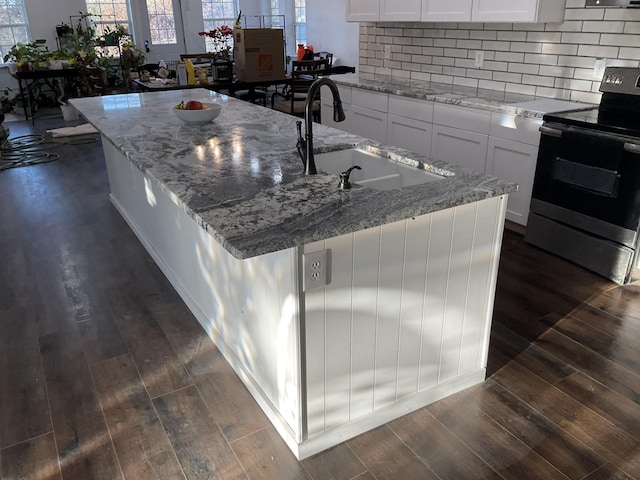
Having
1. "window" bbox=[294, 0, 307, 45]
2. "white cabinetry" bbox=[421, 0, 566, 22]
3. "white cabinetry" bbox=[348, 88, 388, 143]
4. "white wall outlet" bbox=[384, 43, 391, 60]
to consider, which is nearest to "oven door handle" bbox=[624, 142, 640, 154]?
"white cabinetry" bbox=[421, 0, 566, 22]

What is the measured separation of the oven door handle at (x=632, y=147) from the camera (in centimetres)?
260

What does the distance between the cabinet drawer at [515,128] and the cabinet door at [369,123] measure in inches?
44.5

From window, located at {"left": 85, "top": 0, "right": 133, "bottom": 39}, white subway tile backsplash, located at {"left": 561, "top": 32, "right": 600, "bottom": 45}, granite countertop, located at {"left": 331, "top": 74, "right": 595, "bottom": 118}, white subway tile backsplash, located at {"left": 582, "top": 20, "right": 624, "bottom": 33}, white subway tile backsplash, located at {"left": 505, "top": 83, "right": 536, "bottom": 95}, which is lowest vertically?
granite countertop, located at {"left": 331, "top": 74, "right": 595, "bottom": 118}

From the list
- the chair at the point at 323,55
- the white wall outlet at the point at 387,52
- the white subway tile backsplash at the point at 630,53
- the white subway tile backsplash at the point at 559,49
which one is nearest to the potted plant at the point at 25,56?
the chair at the point at 323,55

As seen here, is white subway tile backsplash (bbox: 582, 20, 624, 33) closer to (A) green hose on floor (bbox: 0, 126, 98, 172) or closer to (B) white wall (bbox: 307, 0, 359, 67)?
(A) green hose on floor (bbox: 0, 126, 98, 172)

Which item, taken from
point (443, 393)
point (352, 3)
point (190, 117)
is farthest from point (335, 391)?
point (352, 3)

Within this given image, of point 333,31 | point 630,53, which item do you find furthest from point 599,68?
point 333,31

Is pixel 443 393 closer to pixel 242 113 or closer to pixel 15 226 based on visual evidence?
pixel 242 113

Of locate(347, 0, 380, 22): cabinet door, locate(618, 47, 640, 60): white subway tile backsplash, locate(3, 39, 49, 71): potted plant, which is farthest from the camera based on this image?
locate(3, 39, 49, 71): potted plant

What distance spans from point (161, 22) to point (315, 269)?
9529 mm

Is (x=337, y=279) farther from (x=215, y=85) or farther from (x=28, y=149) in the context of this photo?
(x=28, y=149)

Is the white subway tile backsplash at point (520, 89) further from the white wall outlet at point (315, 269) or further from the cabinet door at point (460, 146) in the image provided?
the white wall outlet at point (315, 269)

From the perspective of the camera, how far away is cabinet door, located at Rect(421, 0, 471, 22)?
3740 millimetres

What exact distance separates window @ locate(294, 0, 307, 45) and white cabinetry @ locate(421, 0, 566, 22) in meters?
6.60
